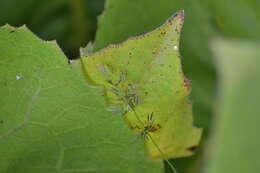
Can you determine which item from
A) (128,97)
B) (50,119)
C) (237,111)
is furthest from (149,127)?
(237,111)

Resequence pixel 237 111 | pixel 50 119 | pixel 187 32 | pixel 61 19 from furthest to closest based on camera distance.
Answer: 1. pixel 61 19
2. pixel 187 32
3. pixel 50 119
4. pixel 237 111

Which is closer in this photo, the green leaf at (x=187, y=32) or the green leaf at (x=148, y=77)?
the green leaf at (x=148, y=77)

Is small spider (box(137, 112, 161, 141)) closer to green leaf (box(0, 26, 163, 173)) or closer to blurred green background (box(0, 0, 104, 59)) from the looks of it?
green leaf (box(0, 26, 163, 173))

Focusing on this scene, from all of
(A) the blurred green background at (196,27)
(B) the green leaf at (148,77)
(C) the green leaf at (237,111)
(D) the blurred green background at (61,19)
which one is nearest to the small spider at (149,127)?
(B) the green leaf at (148,77)

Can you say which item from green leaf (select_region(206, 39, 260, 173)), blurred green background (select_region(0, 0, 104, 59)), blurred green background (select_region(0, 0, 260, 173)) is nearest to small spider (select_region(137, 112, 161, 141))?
blurred green background (select_region(0, 0, 260, 173))

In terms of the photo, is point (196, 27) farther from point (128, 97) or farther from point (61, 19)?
point (61, 19)

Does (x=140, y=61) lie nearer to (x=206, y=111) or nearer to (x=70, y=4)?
(x=206, y=111)

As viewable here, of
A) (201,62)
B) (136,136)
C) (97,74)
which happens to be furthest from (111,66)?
(201,62)

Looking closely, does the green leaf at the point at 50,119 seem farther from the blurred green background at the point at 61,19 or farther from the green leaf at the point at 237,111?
the blurred green background at the point at 61,19
